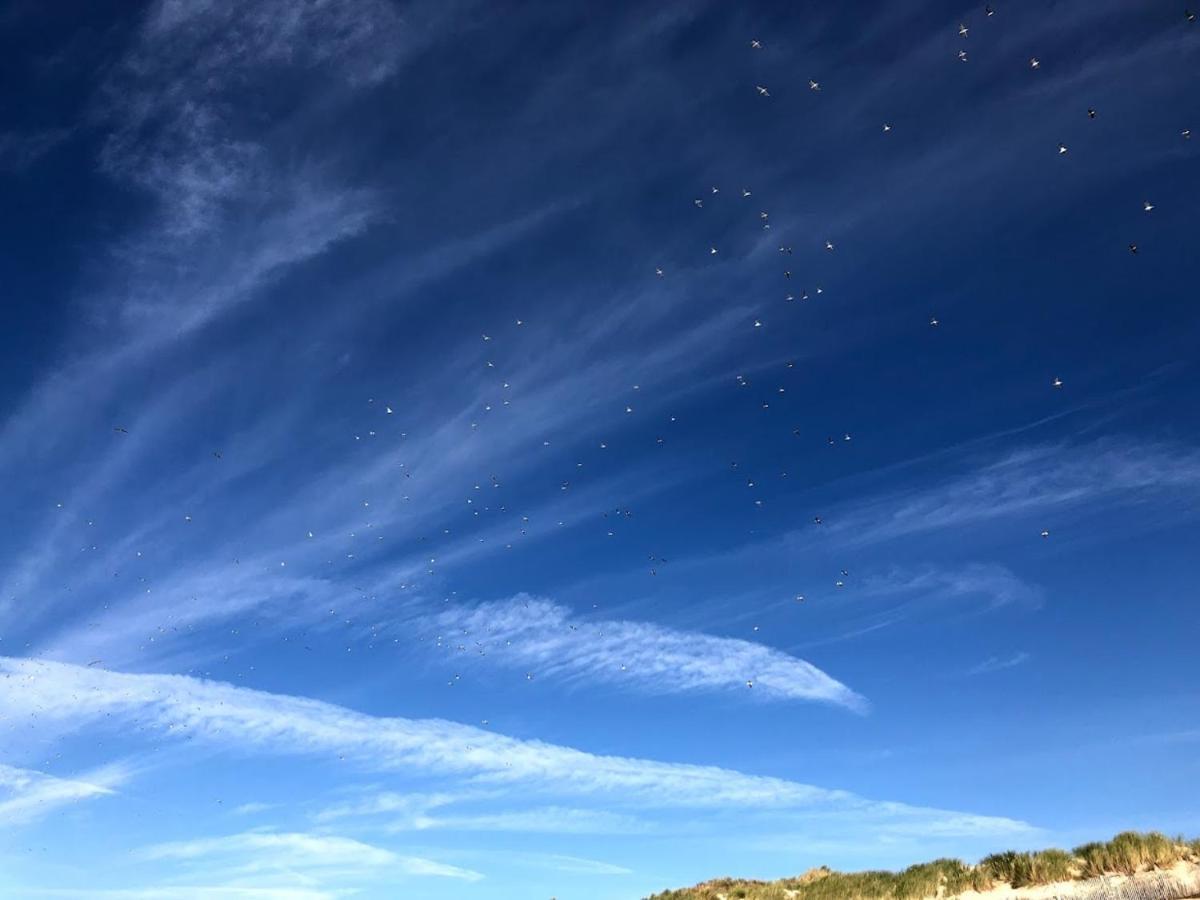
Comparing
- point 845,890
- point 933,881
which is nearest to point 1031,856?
point 933,881

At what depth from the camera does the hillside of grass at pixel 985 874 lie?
63.2ft

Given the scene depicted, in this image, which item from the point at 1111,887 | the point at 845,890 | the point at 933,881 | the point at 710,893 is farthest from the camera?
the point at 710,893

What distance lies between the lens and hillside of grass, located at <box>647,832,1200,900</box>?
1927 cm

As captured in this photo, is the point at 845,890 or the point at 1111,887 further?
the point at 845,890

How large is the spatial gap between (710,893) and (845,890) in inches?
343

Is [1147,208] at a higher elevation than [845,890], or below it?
higher

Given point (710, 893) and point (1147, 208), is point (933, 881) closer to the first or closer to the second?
point (710, 893)

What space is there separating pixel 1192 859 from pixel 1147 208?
1760 centimetres

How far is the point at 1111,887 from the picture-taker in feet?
61.0

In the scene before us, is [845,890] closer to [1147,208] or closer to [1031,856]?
[1031,856]

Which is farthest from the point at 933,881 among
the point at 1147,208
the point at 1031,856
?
the point at 1147,208

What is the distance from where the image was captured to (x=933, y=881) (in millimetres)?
25797

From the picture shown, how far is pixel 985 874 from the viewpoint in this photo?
23953 mm

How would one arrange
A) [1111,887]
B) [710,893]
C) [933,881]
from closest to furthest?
[1111,887]
[933,881]
[710,893]
